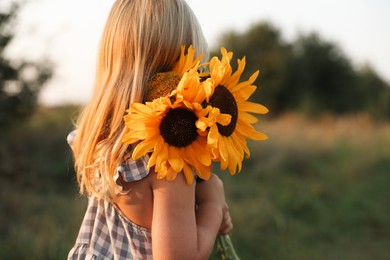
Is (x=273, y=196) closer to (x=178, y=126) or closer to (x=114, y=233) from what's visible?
(x=114, y=233)

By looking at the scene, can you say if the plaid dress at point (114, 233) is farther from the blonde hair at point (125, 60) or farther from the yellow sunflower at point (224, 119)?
the yellow sunflower at point (224, 119)

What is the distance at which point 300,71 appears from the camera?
24547 mm

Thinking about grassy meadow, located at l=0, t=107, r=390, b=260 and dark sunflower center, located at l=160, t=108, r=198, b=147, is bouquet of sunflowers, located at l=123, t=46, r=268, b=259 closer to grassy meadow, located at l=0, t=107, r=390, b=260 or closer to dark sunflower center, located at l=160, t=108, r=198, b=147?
dark sunflower center, located at l=160, t=108, r=198, b=147

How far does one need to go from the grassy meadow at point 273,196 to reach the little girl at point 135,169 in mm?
1874

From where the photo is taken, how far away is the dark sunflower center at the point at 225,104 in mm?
1583

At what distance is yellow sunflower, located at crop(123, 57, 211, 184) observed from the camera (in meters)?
1.54

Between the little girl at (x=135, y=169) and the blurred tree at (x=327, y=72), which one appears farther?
the blurred tree at (x=327, y=72)

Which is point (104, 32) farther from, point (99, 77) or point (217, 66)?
point (217, 66)

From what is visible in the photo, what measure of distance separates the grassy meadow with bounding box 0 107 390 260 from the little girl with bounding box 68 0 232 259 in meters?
1.87

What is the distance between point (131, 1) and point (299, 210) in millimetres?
5525

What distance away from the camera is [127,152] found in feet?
5.67

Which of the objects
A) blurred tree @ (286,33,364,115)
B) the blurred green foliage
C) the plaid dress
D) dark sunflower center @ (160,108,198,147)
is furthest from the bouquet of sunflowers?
blurred tree @ (286,33,364,115)

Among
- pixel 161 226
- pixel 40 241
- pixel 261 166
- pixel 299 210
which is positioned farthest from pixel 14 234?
pixel 261 166

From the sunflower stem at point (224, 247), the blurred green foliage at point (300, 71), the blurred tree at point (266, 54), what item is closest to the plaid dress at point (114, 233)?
the sunflower stem at point (224, 247)
